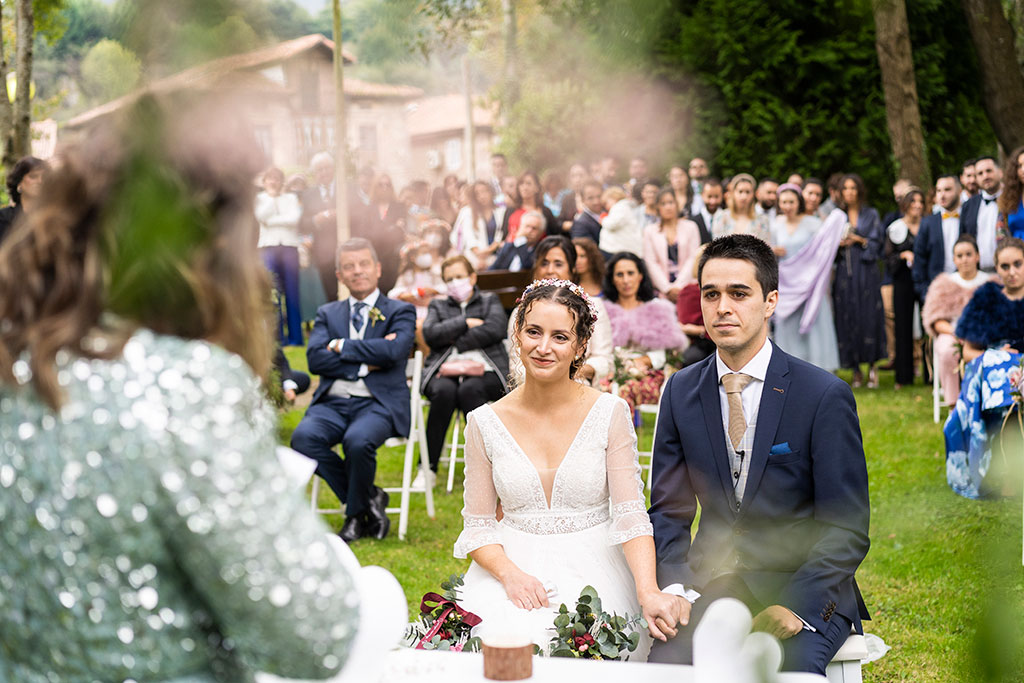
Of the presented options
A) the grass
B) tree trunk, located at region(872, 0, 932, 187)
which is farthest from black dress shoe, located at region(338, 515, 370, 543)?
tree trunk, located at region(872, 0, 932, 187)

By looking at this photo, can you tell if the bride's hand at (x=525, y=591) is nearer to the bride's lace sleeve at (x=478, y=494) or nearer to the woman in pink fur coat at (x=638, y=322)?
the bride's lace sleeve at (x=478, y=494)

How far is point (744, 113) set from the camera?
15789mm

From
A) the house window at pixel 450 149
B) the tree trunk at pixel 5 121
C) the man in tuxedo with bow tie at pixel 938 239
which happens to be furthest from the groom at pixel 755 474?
the man in tuxedo with bow tie at pixel 938 239

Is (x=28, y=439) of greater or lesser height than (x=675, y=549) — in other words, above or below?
above

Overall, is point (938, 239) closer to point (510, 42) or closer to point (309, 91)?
point (510, 42)

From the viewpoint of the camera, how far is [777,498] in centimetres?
289

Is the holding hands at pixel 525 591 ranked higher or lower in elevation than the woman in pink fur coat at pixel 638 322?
lower

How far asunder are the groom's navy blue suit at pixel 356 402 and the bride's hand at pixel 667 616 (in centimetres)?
322

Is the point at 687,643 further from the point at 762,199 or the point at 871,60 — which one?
the point at 871,60

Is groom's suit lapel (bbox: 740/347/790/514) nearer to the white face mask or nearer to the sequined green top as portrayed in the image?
the sequined green top

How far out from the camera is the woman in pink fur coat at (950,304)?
7.61m

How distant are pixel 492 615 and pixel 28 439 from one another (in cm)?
225

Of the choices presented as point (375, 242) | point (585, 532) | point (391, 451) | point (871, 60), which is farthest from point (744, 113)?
point (585, 532)

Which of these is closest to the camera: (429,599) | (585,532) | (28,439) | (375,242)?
(28,439)
